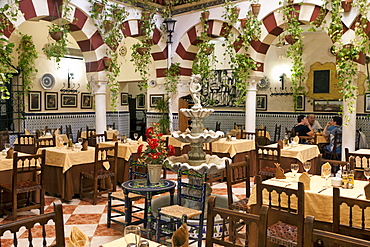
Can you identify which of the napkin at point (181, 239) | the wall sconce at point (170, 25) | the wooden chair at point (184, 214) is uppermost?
the wall sconce at point (170, 25)

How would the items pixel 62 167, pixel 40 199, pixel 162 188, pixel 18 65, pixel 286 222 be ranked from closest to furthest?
1. pixel 286 222
2. pixel 162 188
3. pixel 40 199
4. pixel 62 167
5. pixel 18 65

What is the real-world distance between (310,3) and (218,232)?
18.3 feet

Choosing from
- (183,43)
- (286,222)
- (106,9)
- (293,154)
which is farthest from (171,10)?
(286,222)

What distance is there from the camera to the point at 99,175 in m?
→ 6.07

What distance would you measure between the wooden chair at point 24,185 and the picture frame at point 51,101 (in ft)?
20.9

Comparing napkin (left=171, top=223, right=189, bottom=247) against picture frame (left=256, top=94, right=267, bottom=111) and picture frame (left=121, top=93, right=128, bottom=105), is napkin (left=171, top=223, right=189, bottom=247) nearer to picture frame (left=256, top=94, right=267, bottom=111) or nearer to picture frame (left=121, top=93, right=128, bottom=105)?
picture frame (left=256, top=94, right=267, bottom=111)

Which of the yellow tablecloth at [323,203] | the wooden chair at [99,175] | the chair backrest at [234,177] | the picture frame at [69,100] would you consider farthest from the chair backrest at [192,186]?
the picture frame at [69,100]

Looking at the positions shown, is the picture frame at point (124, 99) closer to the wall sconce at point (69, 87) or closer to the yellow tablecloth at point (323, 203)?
the wall sconce at point (69, 87)

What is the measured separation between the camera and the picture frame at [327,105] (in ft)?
37.3

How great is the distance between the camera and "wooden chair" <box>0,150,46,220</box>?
16.2ft

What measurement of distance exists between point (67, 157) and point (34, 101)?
6.05 meters

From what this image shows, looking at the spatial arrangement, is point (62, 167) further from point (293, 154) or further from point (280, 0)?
point (280, 0)

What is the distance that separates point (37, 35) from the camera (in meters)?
11.4

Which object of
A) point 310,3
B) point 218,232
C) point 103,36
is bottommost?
point 218,232
